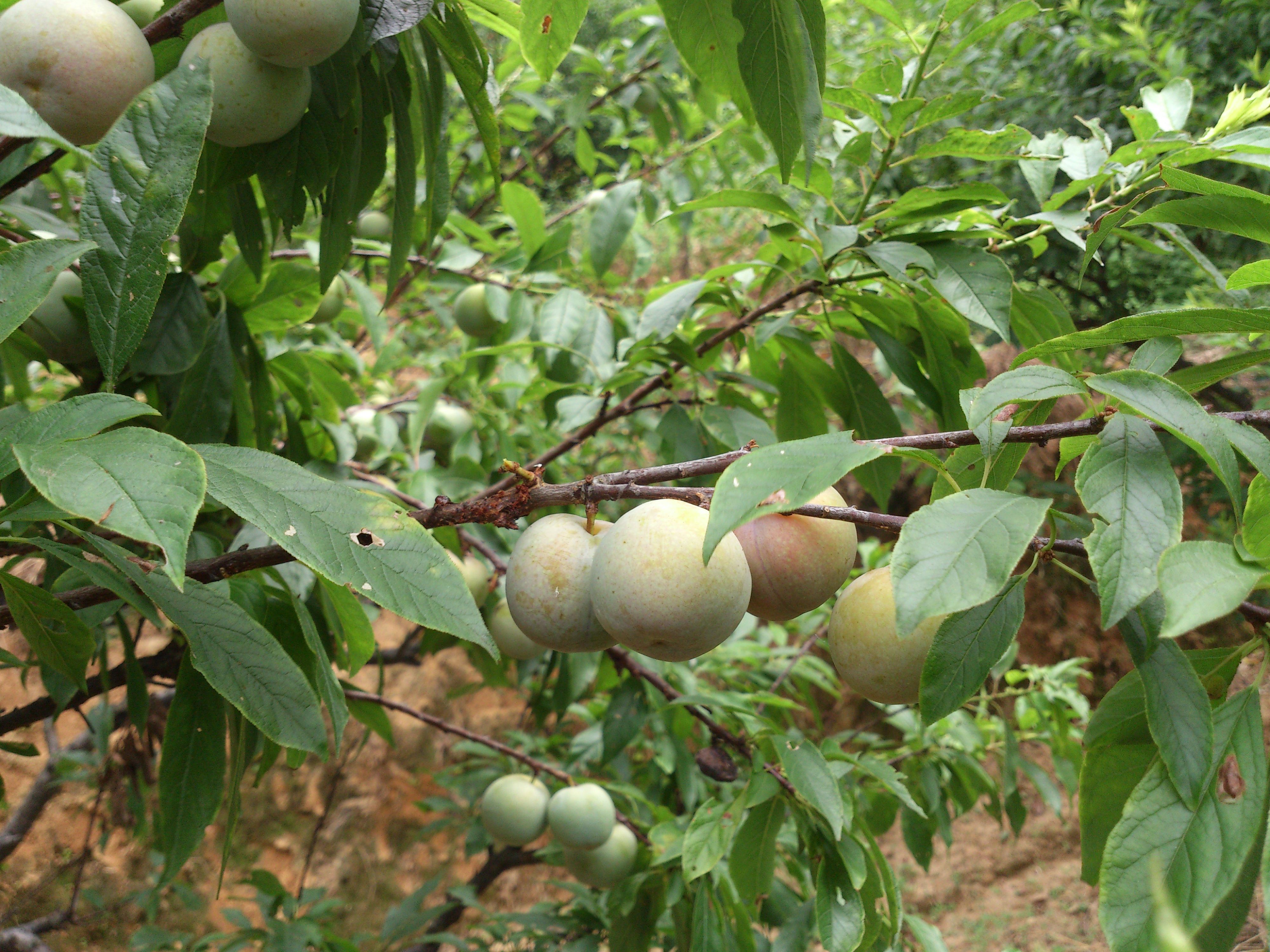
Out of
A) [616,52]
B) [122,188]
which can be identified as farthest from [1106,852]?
[616,52]

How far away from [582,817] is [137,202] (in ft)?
3.58

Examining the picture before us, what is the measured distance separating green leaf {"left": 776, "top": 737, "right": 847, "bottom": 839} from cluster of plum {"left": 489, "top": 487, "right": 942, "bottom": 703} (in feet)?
0.65

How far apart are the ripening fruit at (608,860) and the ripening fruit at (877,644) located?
0.93 meters

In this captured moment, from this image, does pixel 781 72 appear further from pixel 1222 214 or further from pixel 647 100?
pixel 647 100

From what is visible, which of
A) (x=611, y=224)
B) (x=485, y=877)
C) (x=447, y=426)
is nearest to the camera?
(x=611, y=224)

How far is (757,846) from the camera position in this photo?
974 millimetres

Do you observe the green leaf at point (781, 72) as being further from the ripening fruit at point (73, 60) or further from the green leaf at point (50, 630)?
the green leaf at point (50, 630)

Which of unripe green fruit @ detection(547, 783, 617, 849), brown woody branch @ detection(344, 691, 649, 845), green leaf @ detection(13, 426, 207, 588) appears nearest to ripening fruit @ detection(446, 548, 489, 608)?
brown woody branch @ detection(344, 691, 649, 845)

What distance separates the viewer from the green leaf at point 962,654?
470mm

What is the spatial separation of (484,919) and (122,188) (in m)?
1.70

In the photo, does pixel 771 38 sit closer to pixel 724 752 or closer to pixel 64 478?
pixel 64 478

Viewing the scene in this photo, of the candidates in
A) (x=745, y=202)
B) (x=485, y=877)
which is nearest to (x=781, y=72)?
(x=745, y=202)

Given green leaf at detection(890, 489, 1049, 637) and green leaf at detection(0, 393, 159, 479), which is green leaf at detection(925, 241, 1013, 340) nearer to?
green leaf at detection(890, 489, 1049, 637)

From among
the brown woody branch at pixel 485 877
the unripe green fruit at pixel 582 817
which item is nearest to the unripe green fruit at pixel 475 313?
the unripe green fruit at pixel 582 817
